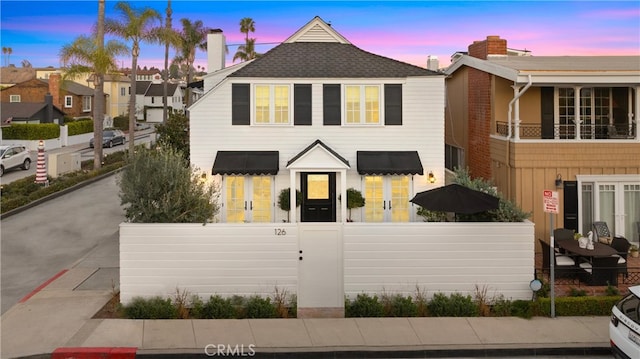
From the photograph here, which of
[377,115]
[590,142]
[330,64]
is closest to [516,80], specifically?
[590,142]

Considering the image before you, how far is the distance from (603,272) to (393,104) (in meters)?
7.87

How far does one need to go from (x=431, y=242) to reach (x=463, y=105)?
480 inches

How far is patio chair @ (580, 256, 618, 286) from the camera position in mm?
14077

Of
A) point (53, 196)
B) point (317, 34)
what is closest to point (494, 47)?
point (317, 34)

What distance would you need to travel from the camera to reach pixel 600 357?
1088 cm

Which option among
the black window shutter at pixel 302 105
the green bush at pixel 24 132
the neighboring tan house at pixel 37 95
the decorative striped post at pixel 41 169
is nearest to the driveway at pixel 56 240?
the decorative striped post at pixel 41 169

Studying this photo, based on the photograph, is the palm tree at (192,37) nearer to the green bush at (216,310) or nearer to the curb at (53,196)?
the curb at (53,196)

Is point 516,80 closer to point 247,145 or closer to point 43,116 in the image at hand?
point 247,145

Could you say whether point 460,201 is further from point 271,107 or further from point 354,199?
point 271,107

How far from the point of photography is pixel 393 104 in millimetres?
18672

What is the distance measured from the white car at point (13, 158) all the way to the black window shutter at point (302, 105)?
22010 mm

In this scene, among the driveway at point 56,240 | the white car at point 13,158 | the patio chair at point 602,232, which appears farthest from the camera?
the white car at point 13,158

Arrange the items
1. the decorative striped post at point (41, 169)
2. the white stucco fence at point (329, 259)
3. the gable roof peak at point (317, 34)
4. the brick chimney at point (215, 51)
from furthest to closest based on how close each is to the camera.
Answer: the decorative striped post at point (41, 169)
the brick chimney at point (215, 51)
the gable roof peak at point (317, 34)
the white stucco fence at point (329, 259)

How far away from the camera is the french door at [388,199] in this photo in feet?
61.6
